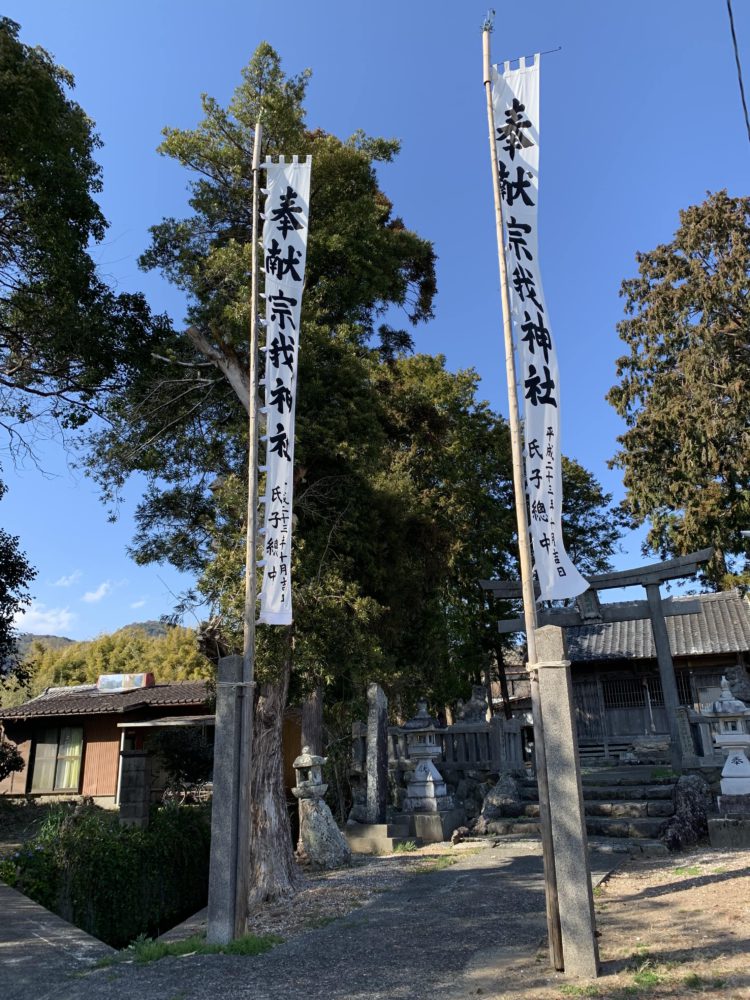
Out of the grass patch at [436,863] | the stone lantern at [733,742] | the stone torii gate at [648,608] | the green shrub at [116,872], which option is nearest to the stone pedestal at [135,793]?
the green shrub at [116,872]

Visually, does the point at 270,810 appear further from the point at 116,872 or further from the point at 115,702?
the point at 115,702

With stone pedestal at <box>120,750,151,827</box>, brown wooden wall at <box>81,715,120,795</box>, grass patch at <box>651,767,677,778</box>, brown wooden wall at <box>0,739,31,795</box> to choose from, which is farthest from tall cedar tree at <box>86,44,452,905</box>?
brown wooden wall at <box>0,739,31,795</box>

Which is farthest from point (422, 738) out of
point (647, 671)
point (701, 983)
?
point (647, 671)

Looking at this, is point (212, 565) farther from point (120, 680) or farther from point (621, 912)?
point (120, 680)

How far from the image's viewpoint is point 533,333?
636 centimetres

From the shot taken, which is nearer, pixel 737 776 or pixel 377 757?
pixel 737 776

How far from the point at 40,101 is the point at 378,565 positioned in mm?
8776

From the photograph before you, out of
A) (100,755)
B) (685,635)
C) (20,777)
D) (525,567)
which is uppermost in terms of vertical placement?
(685,635)

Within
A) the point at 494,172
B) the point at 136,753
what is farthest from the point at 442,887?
the point at 494,172

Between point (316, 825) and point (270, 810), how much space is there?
4.77 ft

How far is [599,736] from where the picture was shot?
2359 centimetres

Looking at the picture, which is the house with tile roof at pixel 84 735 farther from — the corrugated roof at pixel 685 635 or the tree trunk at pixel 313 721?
the corrugated roof at pixel 685 635

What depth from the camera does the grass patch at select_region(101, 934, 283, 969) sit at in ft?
19.1

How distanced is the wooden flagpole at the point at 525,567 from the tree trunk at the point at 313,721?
6853 mm
